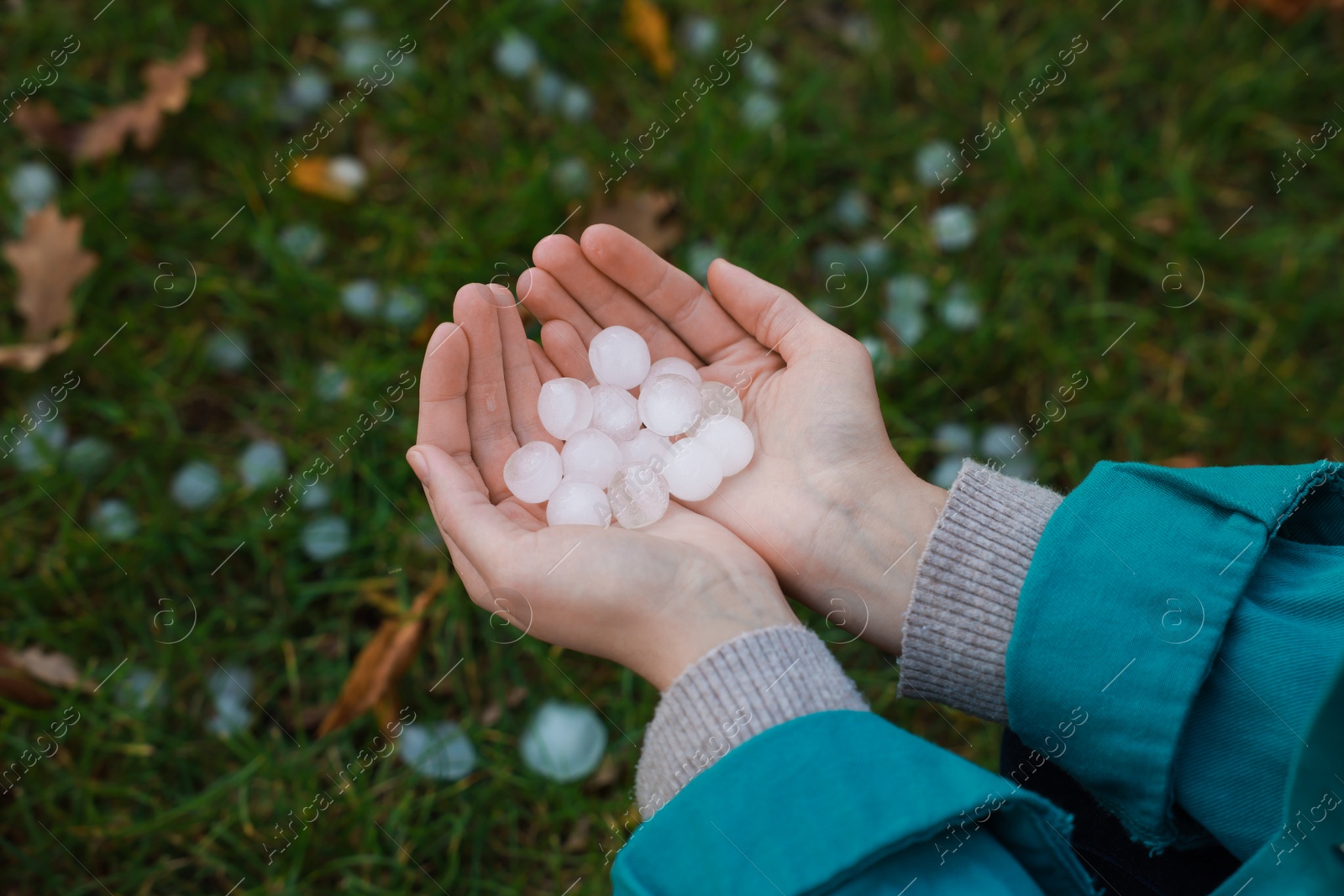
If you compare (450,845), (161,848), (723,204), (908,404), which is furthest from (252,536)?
(908,404)

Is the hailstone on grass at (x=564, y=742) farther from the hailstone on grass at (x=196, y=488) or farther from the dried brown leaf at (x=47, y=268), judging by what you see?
the dried brown leaf at (x=47, y=268)

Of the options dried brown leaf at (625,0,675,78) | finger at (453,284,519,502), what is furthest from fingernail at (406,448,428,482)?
dried brown leaf at (625,0,675,78)

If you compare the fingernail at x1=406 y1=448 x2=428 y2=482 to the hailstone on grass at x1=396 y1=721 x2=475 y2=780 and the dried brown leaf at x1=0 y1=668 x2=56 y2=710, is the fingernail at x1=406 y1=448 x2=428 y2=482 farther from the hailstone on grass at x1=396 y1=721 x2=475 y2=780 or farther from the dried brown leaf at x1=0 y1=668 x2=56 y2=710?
the dried brown leaf at x1=0 y1=668 x2=56 y2=710

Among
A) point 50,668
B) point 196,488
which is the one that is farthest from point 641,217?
point 50,668

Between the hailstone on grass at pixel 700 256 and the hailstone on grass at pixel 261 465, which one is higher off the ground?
the hailstone on grass at pixel 261 465

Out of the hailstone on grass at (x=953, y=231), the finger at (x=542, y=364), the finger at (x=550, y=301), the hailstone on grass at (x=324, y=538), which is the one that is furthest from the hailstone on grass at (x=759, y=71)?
the hailstone on grass at (x=324, y=538)
